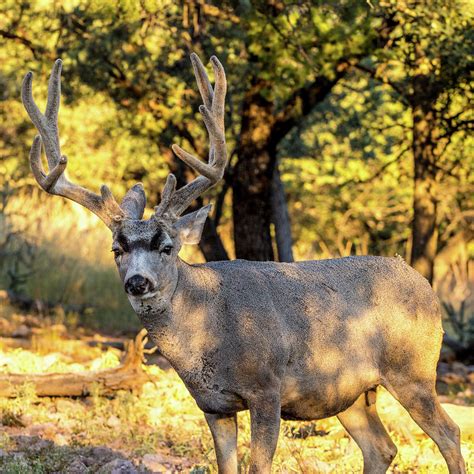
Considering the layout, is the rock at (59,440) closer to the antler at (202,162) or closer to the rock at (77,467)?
the rock at (77,467)

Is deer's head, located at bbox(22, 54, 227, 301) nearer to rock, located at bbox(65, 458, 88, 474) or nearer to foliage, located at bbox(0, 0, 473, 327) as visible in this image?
rock, located at bbox(65, 458, 88, 474)

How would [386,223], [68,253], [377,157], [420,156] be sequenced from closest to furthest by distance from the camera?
[420,156], [68,253], [377,157], [386,223]

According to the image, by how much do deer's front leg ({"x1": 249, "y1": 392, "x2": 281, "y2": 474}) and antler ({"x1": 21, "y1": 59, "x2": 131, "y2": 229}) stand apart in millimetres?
1311

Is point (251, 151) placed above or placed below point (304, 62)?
below

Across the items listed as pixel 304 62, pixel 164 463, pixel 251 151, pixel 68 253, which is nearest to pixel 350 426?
pixel 164 463

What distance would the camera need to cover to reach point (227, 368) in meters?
6.01

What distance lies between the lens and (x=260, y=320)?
619 cm

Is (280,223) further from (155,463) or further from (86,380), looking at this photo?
(155,463)

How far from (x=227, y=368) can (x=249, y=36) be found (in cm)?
591

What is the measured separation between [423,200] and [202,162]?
248 inches

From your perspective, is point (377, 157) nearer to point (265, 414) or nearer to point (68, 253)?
point (68, 253)

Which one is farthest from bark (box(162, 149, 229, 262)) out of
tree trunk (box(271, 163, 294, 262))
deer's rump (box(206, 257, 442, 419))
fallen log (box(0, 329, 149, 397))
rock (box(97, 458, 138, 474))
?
deer's rump (box(206, 257, 442, 419))

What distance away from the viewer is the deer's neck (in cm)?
600

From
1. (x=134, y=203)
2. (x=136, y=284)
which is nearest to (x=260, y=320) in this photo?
(x=136, y=284)
